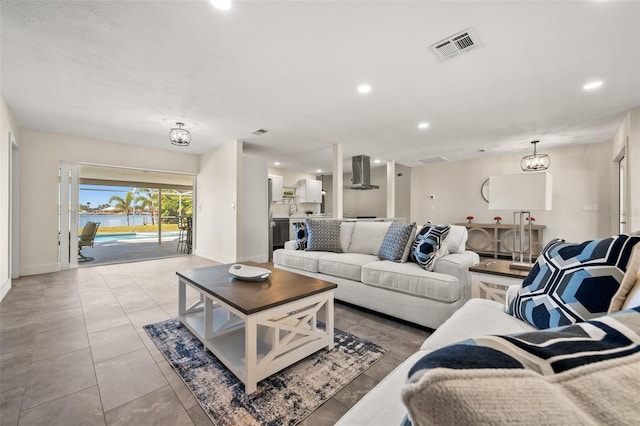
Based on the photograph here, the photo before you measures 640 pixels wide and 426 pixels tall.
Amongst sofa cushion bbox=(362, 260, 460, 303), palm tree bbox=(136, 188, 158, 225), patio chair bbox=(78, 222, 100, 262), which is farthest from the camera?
palm tree bbox=(136, 188, 158, 225)

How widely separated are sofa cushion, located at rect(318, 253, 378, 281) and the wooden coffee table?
828 millimetres

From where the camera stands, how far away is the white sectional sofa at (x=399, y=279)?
7.52 feet

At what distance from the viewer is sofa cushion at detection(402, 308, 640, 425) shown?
10.4 inches

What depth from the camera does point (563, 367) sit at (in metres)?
0.33

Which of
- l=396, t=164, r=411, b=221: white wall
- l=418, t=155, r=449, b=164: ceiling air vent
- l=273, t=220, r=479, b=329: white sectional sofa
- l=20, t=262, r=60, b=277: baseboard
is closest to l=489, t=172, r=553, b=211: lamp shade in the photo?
l=273, t=220, r=479, b=329: white sectional sofa

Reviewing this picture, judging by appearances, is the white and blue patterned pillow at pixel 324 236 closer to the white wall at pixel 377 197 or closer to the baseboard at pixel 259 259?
the baseboard at pixel 259 259

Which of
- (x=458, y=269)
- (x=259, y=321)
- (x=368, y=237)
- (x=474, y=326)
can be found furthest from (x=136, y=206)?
(x=474, y=326)

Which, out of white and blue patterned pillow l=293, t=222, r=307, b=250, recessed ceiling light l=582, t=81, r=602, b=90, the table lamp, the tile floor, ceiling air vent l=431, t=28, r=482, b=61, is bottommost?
the tile floor

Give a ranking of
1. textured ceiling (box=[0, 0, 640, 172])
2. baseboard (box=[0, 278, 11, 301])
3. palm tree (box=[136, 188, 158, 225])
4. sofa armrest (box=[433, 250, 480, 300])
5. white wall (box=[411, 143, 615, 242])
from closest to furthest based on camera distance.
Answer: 1. textured ceiling (box=[0, 0, 640, 172])
2. sofa armrest (box=[433, 250, 480, 300])
3. baseboard (box=[0, 278, 11, 301])
4. white wall (box=[411, 143, 615, 242])
5. palm tree (box=[136, 188, 158, 225])

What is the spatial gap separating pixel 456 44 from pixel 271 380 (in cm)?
289

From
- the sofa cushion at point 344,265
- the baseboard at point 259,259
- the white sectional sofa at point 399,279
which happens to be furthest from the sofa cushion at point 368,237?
the baseboard at point 259,259

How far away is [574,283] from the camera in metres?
1.18

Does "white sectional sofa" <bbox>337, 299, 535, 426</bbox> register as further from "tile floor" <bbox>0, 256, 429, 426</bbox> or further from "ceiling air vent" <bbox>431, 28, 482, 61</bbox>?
"ceiling air vent" <bbox>431, 28, 482, 61</bbox>

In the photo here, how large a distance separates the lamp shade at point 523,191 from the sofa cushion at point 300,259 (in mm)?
1993
